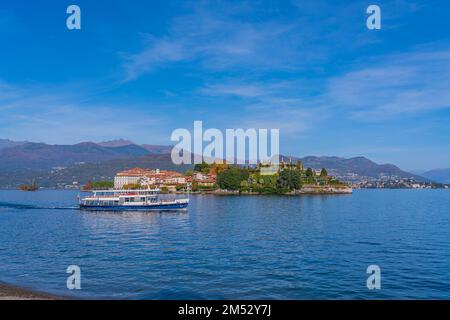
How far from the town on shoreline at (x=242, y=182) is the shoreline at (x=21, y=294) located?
125421 mm

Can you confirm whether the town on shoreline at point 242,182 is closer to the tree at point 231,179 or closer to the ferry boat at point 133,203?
the tree at point 231,179

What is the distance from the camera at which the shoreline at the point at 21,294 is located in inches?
749

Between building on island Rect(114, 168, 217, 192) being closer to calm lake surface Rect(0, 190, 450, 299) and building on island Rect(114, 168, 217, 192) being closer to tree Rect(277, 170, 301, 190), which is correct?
tree Rect(277, 170, 301, 190)

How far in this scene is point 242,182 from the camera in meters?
167

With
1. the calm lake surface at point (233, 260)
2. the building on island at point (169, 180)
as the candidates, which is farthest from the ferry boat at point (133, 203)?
the building on island at point (169, 180)

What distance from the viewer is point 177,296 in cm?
2069

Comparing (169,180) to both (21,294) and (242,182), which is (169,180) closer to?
(242,182)

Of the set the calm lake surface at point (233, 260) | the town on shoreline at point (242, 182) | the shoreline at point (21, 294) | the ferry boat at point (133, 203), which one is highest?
the town on shoreline at point (242, 182)

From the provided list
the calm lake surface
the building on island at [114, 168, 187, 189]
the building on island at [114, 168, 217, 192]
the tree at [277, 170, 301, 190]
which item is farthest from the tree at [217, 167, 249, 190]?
the calm lake surface

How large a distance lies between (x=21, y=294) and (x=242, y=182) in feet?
486

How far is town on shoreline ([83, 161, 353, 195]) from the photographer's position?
157 meters

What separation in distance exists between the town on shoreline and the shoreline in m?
125
